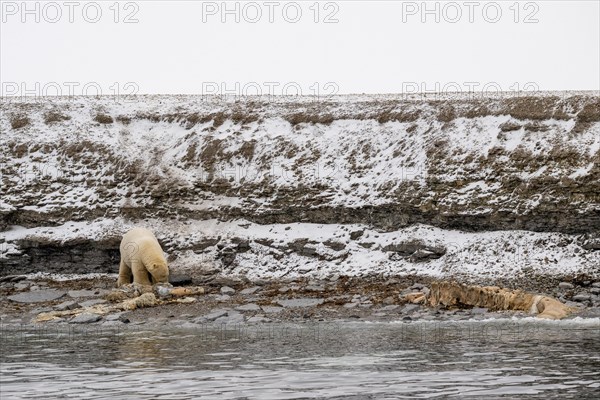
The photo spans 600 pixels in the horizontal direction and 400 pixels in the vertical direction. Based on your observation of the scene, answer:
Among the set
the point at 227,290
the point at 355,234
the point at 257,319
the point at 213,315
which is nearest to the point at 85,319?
the point at 213,315

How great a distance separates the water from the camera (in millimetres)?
13383

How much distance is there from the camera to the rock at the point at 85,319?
79.6 ft

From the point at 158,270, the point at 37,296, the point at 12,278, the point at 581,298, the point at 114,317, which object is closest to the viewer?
the point at 114,317

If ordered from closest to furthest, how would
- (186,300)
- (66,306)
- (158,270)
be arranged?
(66,306) → (186,300) → (158,270)

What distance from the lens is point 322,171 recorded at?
36.9m

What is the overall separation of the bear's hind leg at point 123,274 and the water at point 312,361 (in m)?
7.99

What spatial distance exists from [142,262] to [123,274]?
4.07 feet

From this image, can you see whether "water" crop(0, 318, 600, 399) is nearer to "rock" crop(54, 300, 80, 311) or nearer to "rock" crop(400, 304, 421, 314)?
→ "rock" crop(400, 304, 421, 314)

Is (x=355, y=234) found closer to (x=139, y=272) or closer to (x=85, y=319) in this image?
(x=139, y=272)

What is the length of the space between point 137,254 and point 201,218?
5582 millimetres

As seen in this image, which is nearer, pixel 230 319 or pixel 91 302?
pixel 230 319

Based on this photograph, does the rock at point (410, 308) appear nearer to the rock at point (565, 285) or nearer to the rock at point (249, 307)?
the rock at point (249, 307)

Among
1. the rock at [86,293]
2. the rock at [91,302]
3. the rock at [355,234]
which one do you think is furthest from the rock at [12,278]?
the rock at [355,234]

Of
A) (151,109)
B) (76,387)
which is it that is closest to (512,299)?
(76,387)
